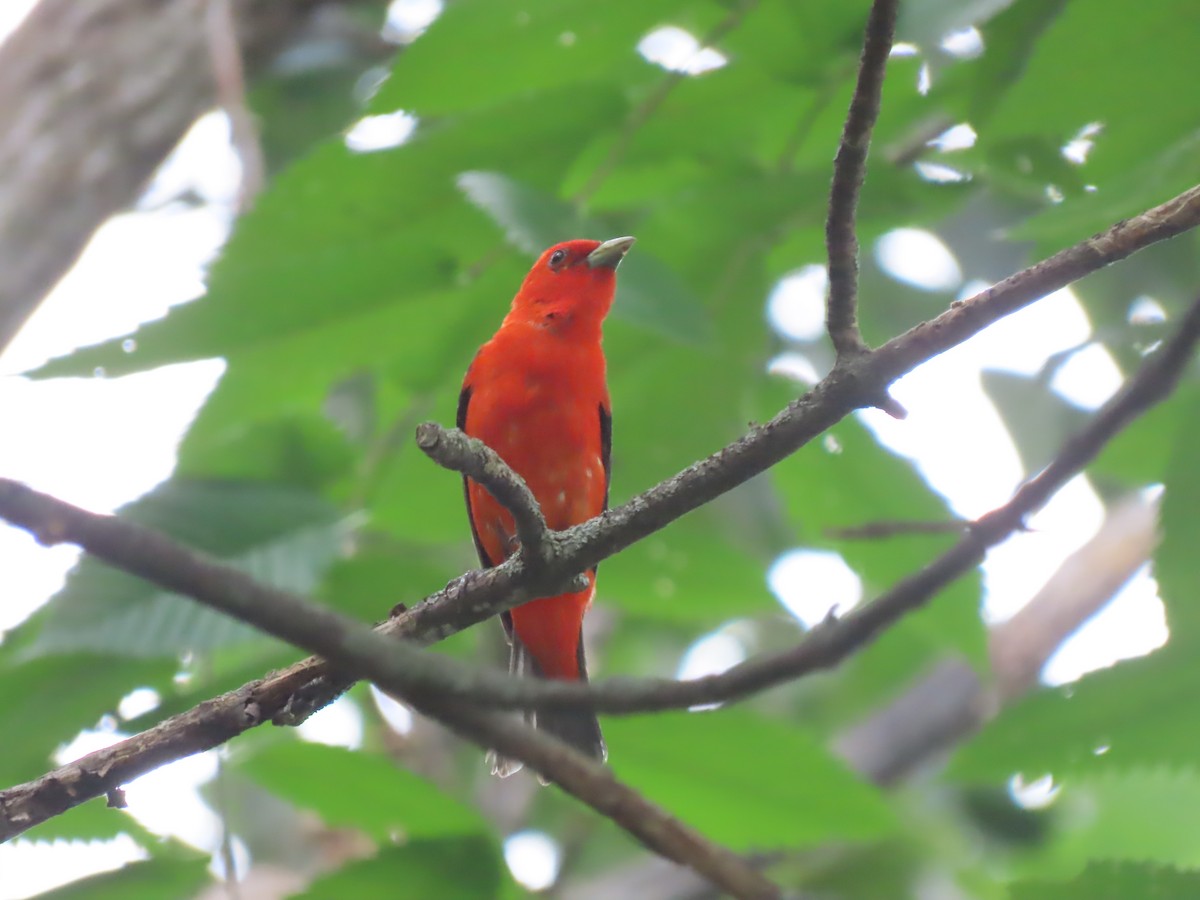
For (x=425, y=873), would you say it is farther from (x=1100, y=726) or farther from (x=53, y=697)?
(x=1100, y=726)

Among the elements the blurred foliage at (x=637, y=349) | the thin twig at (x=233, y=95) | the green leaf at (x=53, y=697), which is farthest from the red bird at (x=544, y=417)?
the green leaf at (x=53, y=697)

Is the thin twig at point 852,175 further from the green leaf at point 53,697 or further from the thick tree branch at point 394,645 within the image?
the green leaf at point 53,697

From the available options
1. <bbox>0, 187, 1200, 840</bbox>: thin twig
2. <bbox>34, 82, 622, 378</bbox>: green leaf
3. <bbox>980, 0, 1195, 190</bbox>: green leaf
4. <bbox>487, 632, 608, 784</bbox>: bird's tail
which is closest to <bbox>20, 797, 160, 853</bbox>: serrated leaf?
<bbox>487, 632, 608, 784</bbox>: bird's tail

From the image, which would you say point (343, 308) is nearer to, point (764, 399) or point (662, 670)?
point (764, 399)

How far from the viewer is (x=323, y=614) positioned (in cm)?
131

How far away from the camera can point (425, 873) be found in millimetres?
3951

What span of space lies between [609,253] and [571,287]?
1.65 ft

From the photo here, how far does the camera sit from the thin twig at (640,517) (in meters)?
2.33

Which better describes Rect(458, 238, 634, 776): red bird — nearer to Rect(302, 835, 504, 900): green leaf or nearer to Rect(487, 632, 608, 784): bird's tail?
Rect(487, 632, 608, 784): bird's tail

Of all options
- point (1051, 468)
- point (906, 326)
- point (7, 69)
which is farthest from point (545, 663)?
point (1051, 468)

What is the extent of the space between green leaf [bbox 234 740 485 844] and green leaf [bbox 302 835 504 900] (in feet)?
0.25

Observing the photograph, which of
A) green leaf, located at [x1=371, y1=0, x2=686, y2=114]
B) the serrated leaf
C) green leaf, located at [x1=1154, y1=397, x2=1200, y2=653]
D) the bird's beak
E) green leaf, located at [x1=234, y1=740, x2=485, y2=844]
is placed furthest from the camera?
the bird's beak

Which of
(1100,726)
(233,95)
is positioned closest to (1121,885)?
(1100,726)

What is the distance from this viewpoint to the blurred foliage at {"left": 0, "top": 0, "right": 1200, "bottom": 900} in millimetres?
3471
